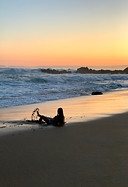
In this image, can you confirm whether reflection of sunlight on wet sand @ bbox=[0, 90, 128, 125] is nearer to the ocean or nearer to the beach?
the ocean

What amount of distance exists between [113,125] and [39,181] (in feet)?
12.5

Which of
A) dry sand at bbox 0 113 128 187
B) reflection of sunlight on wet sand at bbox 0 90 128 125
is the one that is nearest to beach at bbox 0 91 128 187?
dry sand at bbox 0 113 128 187

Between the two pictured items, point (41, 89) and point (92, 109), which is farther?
point (41, 89)

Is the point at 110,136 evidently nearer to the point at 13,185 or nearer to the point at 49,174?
the point at 49,174

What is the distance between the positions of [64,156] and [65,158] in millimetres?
101

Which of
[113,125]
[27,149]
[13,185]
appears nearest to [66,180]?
[13,185]

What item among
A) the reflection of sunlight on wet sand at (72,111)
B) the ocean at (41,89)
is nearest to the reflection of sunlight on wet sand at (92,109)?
the reflection of sunlight on wet sand at (72,111)

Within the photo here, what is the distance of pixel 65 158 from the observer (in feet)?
12.8

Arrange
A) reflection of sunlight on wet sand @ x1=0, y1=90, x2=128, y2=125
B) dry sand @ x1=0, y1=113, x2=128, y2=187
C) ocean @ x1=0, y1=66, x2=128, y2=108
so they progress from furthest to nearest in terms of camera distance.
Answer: ocean @ x1=0, y1=66, x2=128, y2=108
reflection of sunlight on wet sand @ x1=0, y1=90, x2=128, y2=125
dry sand @ x1=0, y1=113, x2=128, y2=187

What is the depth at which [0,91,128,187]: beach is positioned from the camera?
3148 mm

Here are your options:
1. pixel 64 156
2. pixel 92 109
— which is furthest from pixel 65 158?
pixel 92 109

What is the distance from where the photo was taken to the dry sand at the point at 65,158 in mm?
3123

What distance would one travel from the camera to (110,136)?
5297mm

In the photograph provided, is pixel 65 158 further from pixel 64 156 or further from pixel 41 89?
pixel 41 89
